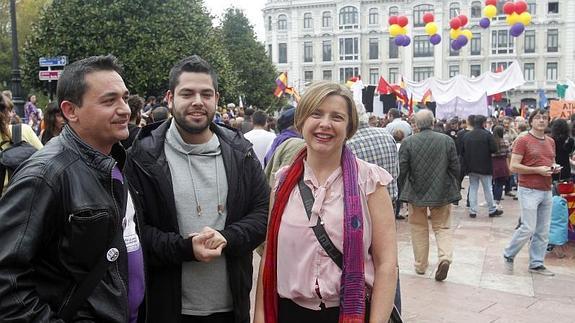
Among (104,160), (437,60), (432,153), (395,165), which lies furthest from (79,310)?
(437,60)

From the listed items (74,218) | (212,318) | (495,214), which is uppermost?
(74,218)

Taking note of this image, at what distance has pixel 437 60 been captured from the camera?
2314 inches

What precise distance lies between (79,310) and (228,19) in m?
42.2

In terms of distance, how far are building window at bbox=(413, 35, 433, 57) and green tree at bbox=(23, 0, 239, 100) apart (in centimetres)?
4335

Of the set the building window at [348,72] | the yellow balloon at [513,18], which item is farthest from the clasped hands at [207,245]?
the building window at [348,72]

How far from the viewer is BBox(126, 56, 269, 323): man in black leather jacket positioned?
8.93 ft

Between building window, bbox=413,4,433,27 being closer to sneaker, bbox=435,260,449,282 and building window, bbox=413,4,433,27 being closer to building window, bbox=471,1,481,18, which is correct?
building window, bbox=471,1,481,18

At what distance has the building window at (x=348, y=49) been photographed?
63.0m

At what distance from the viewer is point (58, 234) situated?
6.66ft

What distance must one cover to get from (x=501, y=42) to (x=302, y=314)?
60.0m

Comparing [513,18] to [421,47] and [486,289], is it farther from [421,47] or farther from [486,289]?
[421,47]

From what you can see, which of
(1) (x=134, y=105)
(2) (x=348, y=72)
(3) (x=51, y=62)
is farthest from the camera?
(2) (x=348, y=72)

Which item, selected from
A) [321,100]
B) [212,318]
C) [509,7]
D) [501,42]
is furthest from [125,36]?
[501,42]

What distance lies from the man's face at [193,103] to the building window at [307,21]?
62524mm
